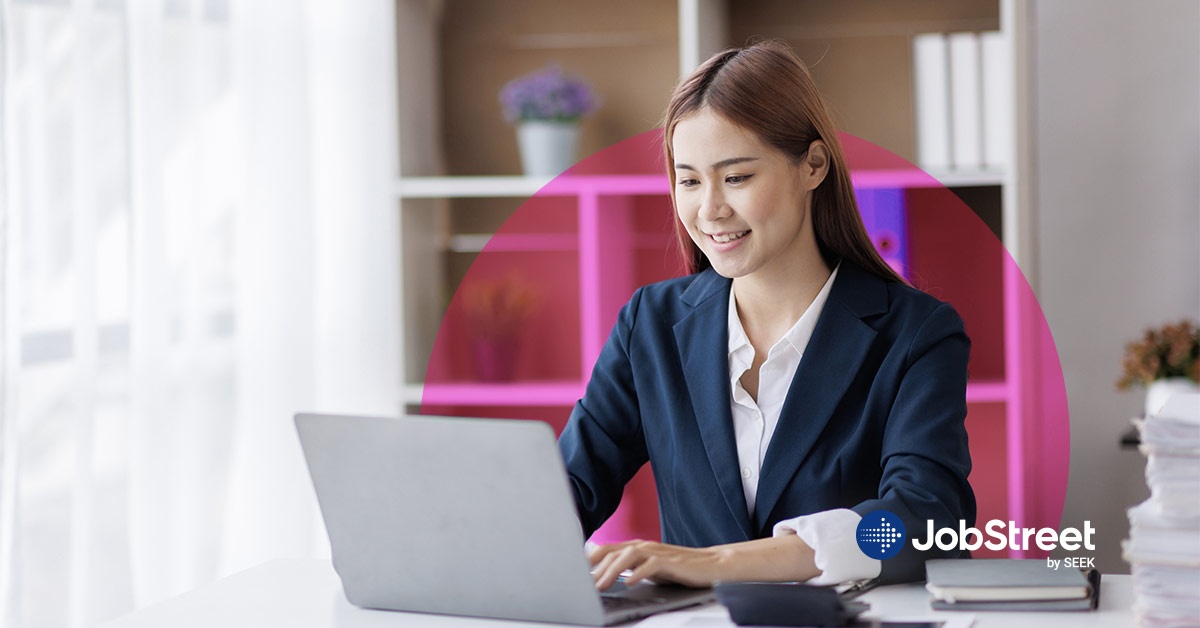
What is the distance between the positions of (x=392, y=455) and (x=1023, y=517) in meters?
1.71

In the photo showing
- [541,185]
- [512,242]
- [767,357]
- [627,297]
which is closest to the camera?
[767,357]

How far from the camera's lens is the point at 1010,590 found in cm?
121

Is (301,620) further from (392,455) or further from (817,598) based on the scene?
(817,598)

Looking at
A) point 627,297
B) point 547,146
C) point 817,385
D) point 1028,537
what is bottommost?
point 1028,537

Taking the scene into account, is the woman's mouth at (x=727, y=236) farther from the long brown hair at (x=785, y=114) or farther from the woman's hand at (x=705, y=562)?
the woman's hand at (x=705, y=562)

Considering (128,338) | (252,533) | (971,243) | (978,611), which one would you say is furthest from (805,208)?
(252,533)

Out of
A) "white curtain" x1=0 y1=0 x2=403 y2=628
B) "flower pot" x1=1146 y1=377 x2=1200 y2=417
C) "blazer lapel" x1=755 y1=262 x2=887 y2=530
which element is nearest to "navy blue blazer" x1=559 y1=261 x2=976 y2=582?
"blazer lapel" x1=755 y1=262 x2=887 y2=530

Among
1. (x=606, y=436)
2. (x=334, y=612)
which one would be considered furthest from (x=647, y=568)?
(x=606, y=436)

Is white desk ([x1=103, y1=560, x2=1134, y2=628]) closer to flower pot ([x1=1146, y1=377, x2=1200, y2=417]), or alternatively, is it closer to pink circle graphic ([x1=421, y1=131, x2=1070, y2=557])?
pink circle graphic ([x1=421, y1=131, x2=1070, y2=557])

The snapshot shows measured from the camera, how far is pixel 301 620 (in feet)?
4.16

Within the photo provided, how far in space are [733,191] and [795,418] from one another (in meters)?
0.30

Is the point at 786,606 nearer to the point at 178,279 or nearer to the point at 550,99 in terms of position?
the point at 178,279

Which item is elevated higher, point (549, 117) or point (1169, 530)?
point (549, 117)

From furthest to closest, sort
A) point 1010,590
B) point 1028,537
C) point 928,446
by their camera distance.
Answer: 1. point 1028,537
2. point 928,446
3. point 1010,590
